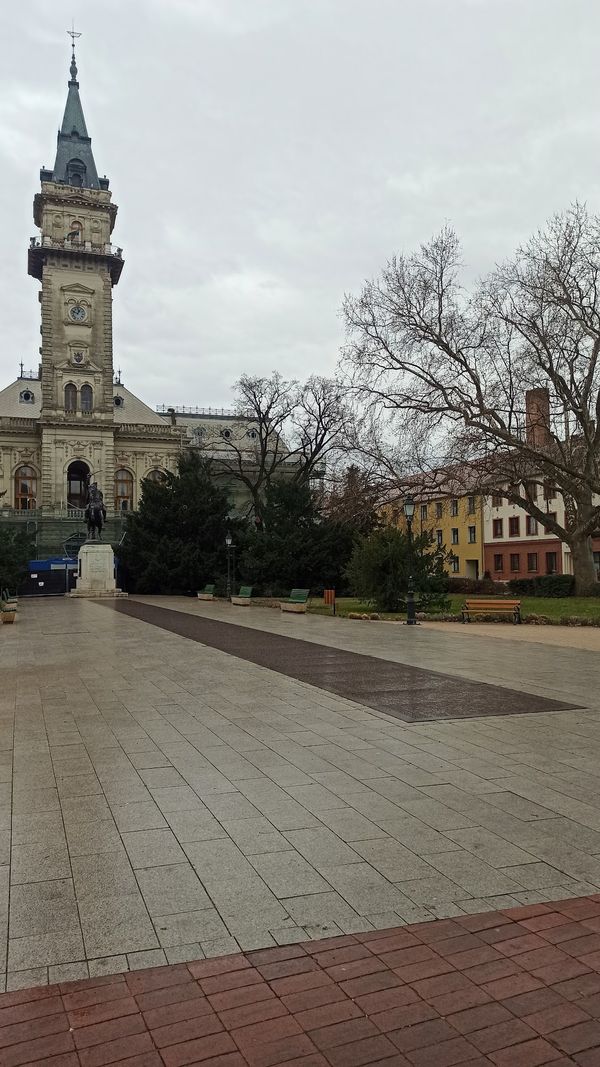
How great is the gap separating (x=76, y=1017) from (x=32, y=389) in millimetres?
80548

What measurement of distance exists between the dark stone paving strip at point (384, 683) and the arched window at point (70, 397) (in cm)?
5651

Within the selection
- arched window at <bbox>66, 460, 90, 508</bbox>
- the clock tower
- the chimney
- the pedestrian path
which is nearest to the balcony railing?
the clock tower

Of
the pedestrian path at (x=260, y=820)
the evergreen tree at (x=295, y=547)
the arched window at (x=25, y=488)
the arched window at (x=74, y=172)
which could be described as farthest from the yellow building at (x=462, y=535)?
the pedestrian path at (x=260, y=820)

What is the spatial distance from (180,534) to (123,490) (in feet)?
75.5

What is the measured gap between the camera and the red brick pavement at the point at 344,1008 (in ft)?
9.61

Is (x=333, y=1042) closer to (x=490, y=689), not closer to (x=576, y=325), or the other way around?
(x=490, y=689)

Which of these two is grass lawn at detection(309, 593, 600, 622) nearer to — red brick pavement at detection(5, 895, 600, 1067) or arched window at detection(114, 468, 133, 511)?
Result: red brick pavement at detection(5, 895, 600, 1067)

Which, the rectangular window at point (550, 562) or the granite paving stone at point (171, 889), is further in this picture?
the rectangular window at point (550, 562)

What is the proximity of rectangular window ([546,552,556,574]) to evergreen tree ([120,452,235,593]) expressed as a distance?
2317 centimetres

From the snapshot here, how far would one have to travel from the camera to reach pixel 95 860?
471 centimetres

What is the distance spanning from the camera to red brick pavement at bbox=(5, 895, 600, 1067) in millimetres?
2928

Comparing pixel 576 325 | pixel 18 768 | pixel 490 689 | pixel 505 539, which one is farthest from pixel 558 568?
pixel 18 768

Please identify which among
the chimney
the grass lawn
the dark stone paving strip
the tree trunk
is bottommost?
the dark stone paving strip

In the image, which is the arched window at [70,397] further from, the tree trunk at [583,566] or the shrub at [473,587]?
the tree trunk at [583,566]
